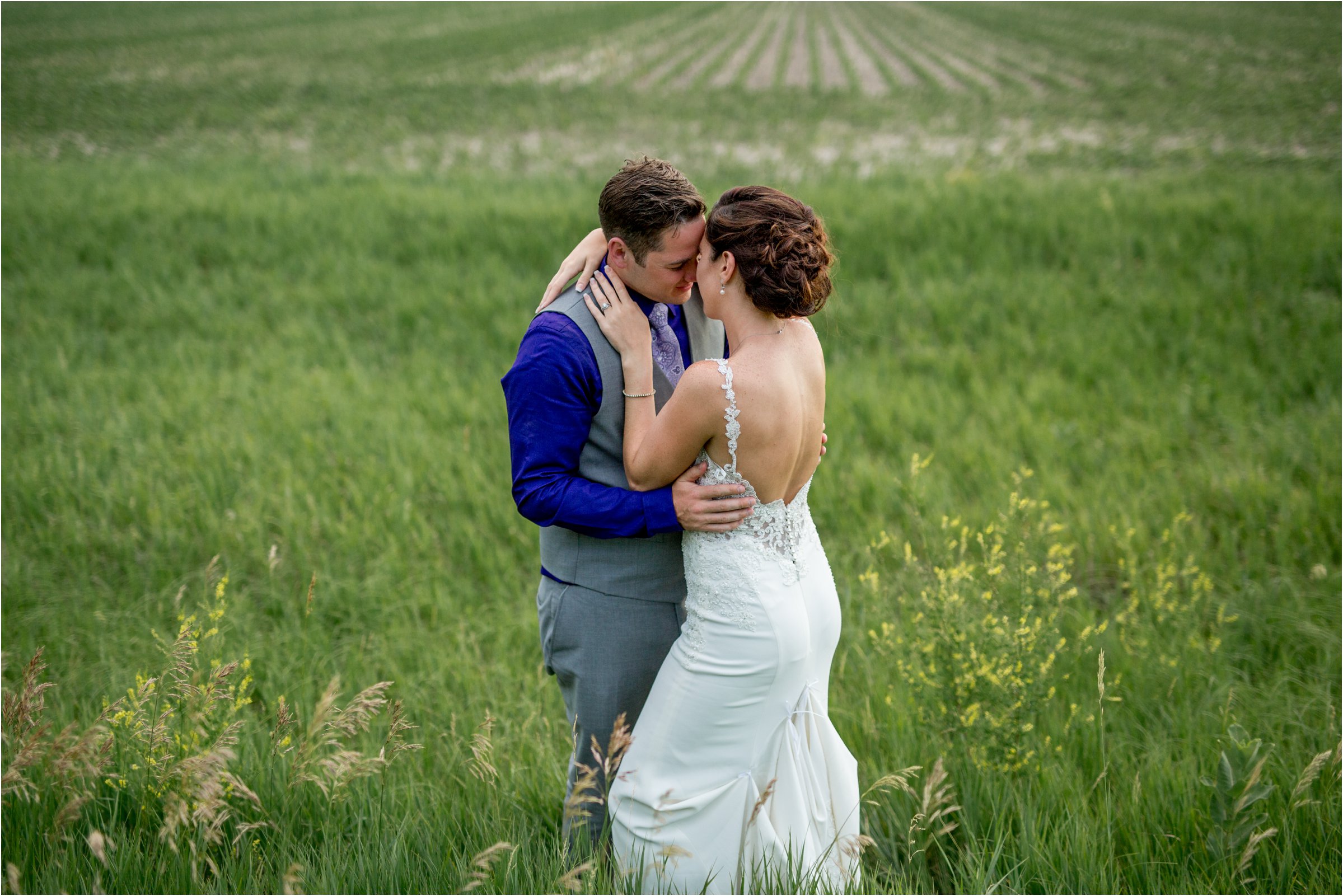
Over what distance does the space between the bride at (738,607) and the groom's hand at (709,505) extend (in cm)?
4

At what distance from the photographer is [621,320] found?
2.24 m

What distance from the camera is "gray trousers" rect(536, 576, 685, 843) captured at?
2420 mm

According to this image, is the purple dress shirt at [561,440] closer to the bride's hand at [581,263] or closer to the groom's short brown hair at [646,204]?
the bride's hand at [581,263]

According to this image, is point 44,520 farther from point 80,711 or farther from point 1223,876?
point 1223,876

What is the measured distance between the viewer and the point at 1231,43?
28.0 metres

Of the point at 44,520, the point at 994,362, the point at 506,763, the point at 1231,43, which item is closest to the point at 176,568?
the point at 44,520

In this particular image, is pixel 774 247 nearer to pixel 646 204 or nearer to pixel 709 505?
pixel 646 204

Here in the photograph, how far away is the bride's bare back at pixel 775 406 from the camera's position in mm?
2135

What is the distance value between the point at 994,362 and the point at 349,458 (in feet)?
15.9

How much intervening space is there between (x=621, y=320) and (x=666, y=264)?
194mm

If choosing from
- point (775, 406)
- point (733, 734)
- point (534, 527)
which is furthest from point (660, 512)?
point (534, 527)

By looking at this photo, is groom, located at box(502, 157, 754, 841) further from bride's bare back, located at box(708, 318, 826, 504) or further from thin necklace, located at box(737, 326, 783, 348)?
thin necklace, located at box(737, 326, 783, 348)

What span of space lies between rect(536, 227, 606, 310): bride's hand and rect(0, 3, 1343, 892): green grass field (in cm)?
72

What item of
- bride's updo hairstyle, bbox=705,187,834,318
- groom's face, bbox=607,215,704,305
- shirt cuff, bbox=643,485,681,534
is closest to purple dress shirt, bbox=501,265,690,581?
shirt cuff, bbox=643,485,681,534
